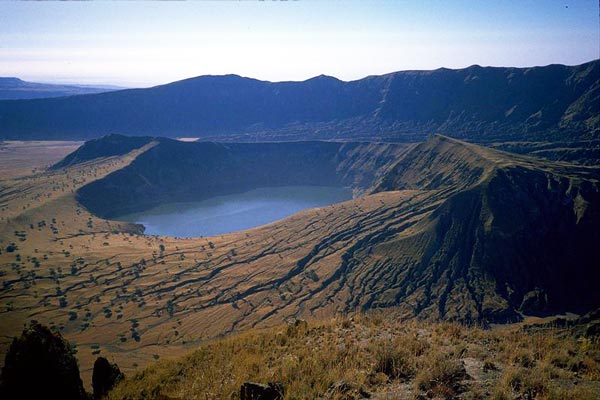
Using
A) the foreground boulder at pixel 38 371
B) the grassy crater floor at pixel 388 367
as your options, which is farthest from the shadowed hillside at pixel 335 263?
the grassy crater floor at pixel 388 367

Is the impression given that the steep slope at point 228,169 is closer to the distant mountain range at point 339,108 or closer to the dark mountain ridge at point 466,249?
the distant mountain range at point 339,108

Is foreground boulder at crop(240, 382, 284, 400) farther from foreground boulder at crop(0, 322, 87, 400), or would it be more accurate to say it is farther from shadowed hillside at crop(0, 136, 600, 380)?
shadowed hillside at crop(0, 136, 600, 380)

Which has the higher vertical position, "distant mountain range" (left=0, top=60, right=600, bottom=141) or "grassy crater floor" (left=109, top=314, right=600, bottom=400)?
"distant mountain range" (left=0, top=60, right=600, bottom=141)

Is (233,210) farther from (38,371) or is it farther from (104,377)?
(38,371)

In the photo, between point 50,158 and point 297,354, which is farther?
point 50,158

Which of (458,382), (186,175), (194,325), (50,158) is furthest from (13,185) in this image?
(458,382)

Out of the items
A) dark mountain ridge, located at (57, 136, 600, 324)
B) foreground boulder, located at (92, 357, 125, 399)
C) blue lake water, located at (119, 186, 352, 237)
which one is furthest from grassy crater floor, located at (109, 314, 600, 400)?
blue lake water, located at (119, 186, 352, 237)

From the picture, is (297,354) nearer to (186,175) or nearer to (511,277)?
(511,277)
